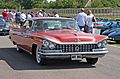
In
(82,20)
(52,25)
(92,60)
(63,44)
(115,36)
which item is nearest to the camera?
(63,44)

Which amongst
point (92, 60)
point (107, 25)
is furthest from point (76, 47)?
point (107, 25)

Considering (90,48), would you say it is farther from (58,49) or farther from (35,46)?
(35,46)

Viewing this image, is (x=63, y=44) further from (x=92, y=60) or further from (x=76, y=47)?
(x=92, y=60)

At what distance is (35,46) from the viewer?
11055 mm

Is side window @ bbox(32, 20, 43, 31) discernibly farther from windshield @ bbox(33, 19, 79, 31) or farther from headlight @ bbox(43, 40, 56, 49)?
headlight @ bbox(43, 40, 56, 49)

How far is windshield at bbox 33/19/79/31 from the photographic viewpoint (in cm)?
1145

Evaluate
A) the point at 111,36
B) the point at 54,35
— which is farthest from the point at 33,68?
the point at 111,36

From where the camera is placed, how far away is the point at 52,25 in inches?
456

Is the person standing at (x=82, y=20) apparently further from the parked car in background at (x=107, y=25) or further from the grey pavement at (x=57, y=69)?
the parked car in background at (x=107, y=25)

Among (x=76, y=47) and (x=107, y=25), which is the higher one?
(x=76, y=47)

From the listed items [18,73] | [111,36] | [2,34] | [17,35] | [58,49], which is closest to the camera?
[18,73]

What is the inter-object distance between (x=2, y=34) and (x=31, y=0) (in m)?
105

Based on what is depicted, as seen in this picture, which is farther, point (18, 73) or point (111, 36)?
point (111, 36)

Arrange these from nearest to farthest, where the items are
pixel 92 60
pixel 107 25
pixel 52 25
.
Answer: pixel 92 60 → pixel 52 25 → pixel 107 25
